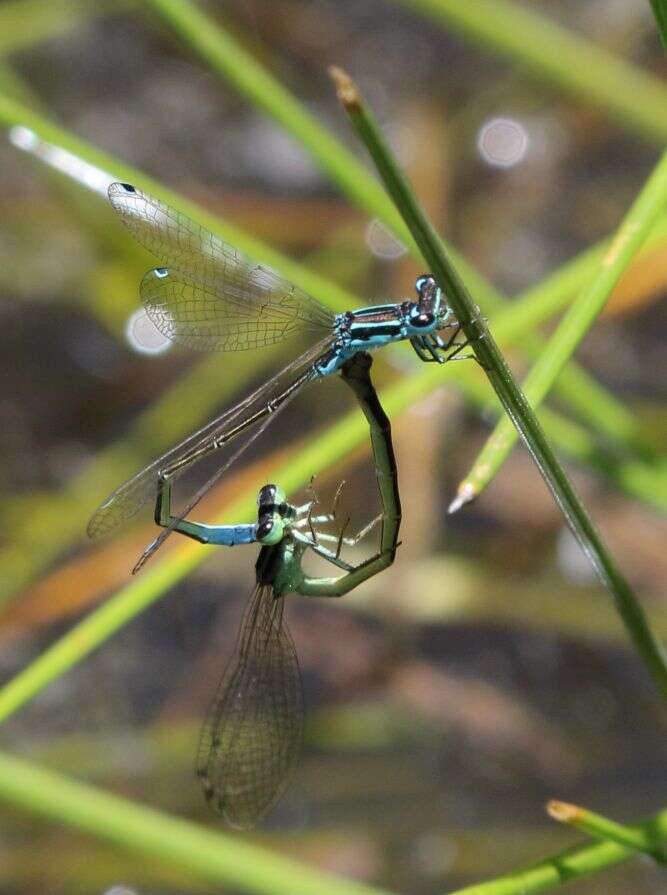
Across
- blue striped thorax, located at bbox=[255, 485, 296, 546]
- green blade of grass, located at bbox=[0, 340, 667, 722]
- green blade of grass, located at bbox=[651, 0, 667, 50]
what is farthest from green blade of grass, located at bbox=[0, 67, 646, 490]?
green blade of grass, located at bbox=[651, 0, 667, 50]

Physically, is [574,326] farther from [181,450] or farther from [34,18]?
[34,18]

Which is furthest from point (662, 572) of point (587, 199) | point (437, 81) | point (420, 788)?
point (437, 81)

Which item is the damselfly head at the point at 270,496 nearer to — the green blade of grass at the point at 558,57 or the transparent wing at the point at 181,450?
the transparent wing at the point at 181,450

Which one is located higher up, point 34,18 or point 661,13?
point 34,18

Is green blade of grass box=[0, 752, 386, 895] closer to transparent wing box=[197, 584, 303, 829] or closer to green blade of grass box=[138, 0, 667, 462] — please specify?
transparent wing box=[197, 584, 303, 829]

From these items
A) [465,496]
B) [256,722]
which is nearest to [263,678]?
[256,722]

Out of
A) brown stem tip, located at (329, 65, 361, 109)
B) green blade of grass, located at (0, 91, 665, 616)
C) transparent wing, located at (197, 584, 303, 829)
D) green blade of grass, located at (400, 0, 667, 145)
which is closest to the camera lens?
brown stem tip, located at (329, 65, 361, 109)

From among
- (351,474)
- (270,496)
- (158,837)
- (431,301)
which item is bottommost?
(158,837)

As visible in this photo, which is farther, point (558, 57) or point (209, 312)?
point (558, 57)
